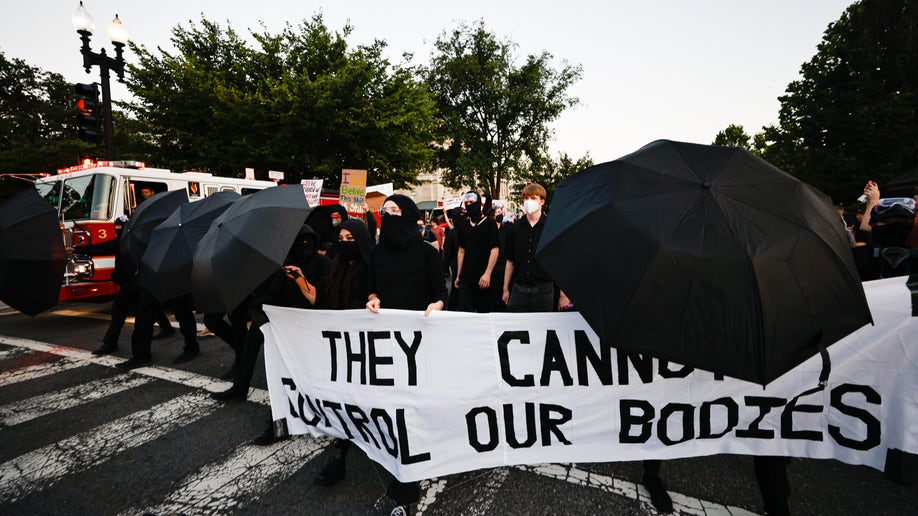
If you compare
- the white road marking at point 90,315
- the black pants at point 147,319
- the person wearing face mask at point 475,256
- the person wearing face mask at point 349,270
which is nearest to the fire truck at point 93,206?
the white road marking at point 90,315

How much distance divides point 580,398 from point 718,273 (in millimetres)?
1305

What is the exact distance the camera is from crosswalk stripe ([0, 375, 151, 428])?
416 cm

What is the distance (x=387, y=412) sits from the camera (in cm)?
269

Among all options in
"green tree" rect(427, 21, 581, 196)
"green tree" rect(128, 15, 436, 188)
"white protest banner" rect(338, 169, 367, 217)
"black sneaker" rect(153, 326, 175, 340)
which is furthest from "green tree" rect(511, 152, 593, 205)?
"black sneaker" rect(153, 326, 175, 340)

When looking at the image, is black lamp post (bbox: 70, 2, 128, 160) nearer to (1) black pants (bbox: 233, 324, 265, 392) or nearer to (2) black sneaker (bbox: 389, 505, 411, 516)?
(1) black pants (bbox: 233, 324, 265, 392)

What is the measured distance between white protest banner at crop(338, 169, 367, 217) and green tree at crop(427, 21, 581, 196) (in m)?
21.8

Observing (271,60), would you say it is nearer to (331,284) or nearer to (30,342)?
(30,342)

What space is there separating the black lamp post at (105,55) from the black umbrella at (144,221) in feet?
24.1

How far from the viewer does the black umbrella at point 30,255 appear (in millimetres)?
4043

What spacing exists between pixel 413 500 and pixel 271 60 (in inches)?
893

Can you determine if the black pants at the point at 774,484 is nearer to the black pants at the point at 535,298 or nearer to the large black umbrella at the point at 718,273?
the large black umbrella at the point at 718,273

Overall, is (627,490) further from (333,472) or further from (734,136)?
(734,136)

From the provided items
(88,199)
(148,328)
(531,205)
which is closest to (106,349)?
(148,328)

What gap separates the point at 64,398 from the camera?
455 cm
